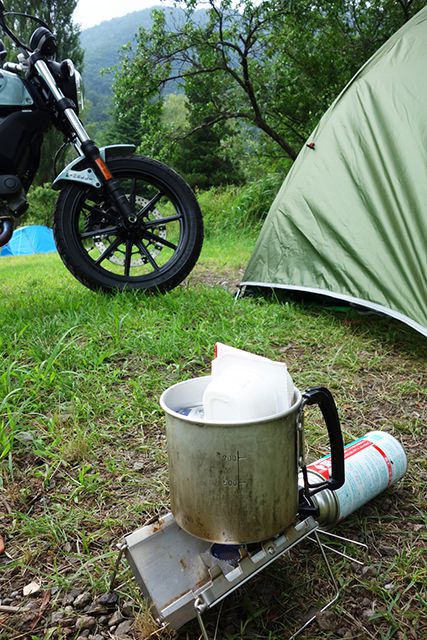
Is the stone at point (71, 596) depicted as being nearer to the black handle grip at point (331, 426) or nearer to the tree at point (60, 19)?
the black handle grip at point (331, 426)

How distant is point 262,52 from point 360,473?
929 cm

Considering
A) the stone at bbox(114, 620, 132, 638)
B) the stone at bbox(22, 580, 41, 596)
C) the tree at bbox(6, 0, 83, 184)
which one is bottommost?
the stone at bbox(22, 580, 41, 596)

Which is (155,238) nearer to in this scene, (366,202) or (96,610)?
(366,202)

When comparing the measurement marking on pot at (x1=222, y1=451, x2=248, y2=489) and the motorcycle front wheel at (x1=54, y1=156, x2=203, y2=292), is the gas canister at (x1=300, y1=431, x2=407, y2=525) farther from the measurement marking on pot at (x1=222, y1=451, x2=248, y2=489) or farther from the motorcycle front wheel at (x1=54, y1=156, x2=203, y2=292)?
the motorcycle front wheel at (x1=54, y1=156, x2=203, y2=292)

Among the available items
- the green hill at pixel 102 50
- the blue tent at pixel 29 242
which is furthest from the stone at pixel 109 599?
the green hill at pixel 102 50

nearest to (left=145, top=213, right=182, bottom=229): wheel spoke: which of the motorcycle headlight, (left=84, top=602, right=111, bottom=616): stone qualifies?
the motorcycle headlight

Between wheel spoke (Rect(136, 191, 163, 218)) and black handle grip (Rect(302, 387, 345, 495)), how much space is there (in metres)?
2.06

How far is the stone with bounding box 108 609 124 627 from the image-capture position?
3.30 ft

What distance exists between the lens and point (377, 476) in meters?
1.30

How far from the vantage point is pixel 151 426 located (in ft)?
5.56

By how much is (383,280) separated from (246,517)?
173 centimetres

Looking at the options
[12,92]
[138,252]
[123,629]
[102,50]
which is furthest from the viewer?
[102,50]

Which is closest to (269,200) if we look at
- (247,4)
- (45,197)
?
(247,4)

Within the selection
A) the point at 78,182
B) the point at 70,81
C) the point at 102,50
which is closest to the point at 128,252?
the point at 78,182
